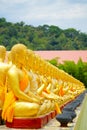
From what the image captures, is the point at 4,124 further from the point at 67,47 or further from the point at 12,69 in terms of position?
the point at 67,47

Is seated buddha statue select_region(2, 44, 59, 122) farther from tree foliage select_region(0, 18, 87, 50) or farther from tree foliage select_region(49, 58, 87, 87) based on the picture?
tree foliage select_region(0, 18, 87, 50)

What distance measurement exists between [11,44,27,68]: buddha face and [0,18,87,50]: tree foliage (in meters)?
50.9

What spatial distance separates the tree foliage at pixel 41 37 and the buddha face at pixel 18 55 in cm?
5091

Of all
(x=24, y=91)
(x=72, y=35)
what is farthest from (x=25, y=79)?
(x=72, y=35)

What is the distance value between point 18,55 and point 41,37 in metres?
60.4

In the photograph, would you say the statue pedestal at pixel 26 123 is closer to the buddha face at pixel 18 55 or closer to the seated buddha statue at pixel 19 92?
the seated buddha statue at pixel 19 92

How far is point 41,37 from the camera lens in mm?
65812

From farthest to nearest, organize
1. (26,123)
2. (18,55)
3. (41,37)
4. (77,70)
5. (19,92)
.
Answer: (41,37), (77,70), (18,55), (19,92), (26,123)

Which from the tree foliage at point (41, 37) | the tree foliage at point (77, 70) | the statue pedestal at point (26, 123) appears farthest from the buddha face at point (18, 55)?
the tree foliage at point (41, 37)

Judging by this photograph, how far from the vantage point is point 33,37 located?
63.2 m

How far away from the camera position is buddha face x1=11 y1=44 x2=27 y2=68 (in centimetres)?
552

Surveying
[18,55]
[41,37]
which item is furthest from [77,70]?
[18,55]

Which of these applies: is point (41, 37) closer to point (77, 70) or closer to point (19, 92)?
point (77, 70)

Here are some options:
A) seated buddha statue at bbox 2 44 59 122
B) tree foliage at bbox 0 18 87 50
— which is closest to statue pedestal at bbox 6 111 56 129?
seated buddha statue at bbox 2 44 59 122
